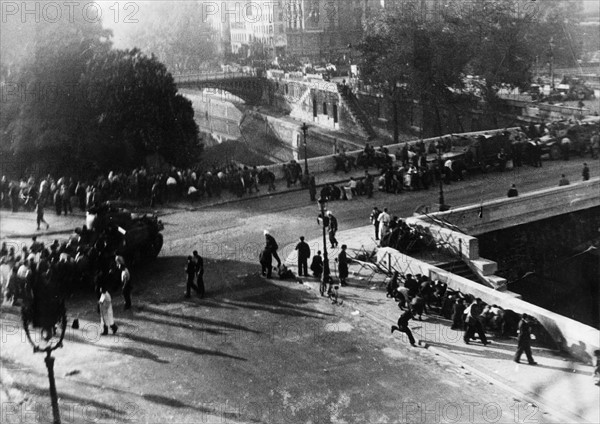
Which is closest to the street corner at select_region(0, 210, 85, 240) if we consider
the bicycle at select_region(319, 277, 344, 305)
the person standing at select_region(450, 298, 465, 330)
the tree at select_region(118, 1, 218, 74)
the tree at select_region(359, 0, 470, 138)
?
the bicycle at select_region(319, 277, 344, 305)

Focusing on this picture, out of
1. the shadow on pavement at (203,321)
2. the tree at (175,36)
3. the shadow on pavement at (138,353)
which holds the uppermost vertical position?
the tree at (175,36)

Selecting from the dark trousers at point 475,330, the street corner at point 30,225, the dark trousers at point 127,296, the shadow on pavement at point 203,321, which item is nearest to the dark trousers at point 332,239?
the shadow on pavement at point 203,321

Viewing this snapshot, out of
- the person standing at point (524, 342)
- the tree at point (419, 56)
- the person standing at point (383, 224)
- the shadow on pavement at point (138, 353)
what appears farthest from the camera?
the tree at point (419, 56)

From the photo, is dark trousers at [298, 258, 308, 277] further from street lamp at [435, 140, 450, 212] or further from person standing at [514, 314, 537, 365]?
person standing at [514, 314, 537, 365]

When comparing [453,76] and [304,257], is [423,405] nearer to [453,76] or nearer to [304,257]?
[304,257]

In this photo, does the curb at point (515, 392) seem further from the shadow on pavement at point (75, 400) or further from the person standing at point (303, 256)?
the shadow on pavement at point (75, 400)

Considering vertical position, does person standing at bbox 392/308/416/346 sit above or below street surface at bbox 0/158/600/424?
above
